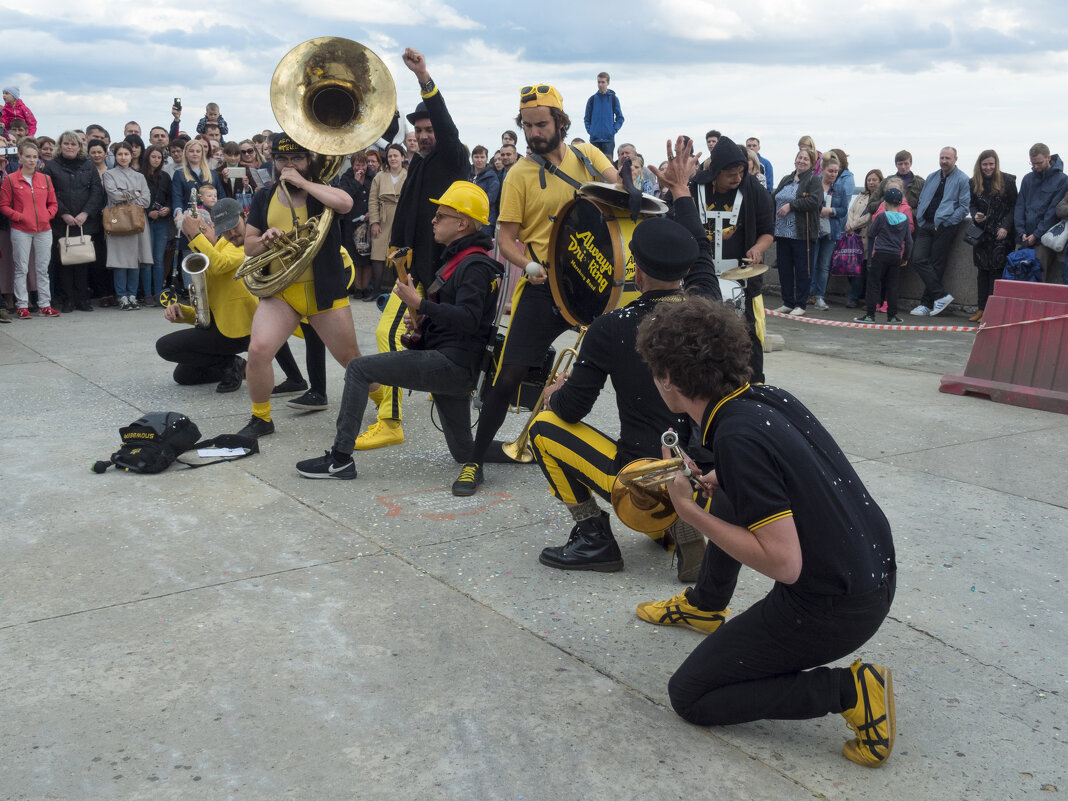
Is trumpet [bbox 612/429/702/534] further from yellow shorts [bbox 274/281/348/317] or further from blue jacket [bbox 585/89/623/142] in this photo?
blue jacket [bbox 585/89/623/142]

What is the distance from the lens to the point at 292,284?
19.3 feet

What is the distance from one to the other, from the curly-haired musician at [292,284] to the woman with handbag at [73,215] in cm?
624

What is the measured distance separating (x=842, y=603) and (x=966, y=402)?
5172 mm

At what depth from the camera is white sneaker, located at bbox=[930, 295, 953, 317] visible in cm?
1215

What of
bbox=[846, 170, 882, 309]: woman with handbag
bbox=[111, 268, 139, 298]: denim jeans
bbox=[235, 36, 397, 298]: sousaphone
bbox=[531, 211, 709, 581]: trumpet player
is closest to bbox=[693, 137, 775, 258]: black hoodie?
bbox=[235, 36, 397, 298]: sousaphone

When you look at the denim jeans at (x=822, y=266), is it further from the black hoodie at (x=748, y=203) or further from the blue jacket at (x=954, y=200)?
the black hoodie at (x=748, y=203)

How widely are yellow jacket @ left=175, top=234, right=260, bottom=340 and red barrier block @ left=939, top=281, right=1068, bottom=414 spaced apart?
518 cm

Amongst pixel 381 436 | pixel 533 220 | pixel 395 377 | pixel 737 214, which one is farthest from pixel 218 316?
pixel 737 214

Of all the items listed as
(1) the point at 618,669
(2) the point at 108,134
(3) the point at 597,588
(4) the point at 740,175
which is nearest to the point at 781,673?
(1) the point at 618,669

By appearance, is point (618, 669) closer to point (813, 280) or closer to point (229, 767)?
point (229, 767)

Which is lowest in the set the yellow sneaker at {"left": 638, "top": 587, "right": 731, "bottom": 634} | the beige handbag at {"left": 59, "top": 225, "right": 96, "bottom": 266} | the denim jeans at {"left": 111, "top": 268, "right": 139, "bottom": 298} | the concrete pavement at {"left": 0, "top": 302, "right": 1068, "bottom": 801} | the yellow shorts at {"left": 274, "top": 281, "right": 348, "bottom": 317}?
the concrete pavement at {"left": 0, "top": 302, "right": 1068, "bottom": 801}

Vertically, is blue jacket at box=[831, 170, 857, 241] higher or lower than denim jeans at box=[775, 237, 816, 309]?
higher

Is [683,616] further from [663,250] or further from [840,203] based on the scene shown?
[840,203]

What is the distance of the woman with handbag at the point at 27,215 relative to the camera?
35.2 ft
